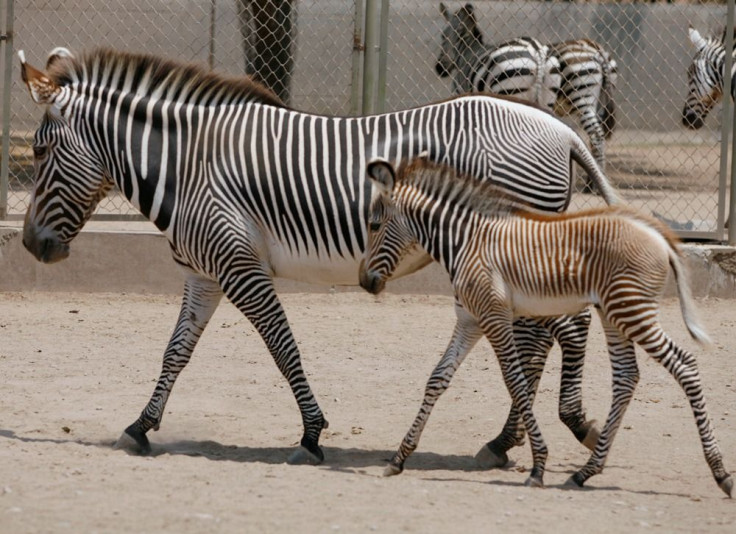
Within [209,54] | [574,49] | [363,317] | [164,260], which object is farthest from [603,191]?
[574,49]

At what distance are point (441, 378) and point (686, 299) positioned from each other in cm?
118

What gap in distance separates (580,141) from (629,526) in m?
2.27

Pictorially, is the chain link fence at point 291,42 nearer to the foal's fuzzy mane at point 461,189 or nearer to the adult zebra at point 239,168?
the adult zebra at point 239,168

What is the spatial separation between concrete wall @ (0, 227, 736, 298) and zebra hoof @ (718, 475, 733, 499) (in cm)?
484

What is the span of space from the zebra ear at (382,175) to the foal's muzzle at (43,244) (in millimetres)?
1824

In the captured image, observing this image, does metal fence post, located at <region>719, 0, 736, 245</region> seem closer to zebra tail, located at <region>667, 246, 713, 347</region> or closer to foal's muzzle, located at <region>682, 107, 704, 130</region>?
foal's muzzle, located at <region>682, 107, 704, 130</region>

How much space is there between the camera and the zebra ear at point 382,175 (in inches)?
217

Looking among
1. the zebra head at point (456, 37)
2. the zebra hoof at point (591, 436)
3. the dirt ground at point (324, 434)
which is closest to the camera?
the dirt ground at point (324, 434)

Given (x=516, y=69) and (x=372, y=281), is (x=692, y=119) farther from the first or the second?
(x=372, y=281)

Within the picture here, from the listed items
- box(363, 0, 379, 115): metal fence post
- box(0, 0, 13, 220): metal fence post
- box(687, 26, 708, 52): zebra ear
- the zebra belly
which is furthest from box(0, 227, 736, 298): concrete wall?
the zebra belly

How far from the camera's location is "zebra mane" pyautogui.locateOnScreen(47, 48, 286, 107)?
6.23 meters

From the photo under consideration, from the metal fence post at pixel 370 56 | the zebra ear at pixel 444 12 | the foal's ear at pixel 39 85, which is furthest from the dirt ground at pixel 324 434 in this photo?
the zebra ear at pixel 444 12

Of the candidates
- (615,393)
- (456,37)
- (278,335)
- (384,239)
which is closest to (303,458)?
(278,335)

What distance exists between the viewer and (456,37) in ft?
37.5
